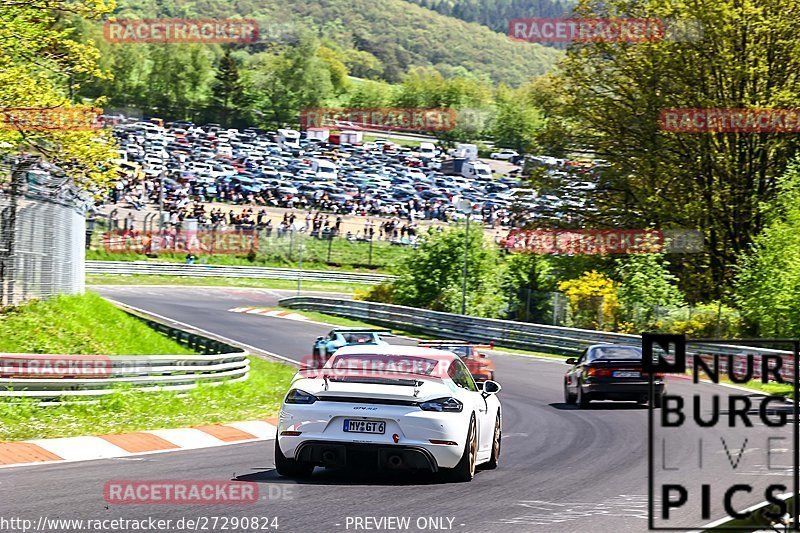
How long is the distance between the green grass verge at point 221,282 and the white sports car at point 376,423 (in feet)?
172

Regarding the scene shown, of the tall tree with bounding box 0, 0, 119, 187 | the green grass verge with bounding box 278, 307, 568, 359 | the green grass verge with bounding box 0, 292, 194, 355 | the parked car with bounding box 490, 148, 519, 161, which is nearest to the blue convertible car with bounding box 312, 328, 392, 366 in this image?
the green grass verge with bounding box 0, 292, 194, 355

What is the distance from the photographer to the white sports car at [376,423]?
10.2 m

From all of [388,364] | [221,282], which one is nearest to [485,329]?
[221,282]

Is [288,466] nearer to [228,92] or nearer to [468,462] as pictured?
[468,462]

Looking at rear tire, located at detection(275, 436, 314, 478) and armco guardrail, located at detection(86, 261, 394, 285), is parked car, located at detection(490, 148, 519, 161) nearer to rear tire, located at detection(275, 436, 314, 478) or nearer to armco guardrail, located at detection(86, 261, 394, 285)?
armco guardrail, located at detection(86, 261, 394, 285)

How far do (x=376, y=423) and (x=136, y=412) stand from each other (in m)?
7.73

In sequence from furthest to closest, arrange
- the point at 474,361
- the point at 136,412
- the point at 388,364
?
1. the point at 474,361
2. the point at 136,412
3. the point at 388,364

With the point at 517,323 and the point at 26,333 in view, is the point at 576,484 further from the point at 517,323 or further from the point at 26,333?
the point at 517,323

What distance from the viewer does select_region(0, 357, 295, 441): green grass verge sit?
47.6ft

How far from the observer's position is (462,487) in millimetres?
10539

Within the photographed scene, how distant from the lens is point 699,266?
4706cm

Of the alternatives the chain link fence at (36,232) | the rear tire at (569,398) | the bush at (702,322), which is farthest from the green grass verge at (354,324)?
the chain link fence at (36,232)

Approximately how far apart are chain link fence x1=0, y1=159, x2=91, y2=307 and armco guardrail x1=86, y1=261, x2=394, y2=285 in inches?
1513

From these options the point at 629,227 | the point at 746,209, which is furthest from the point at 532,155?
the point at 746,209
